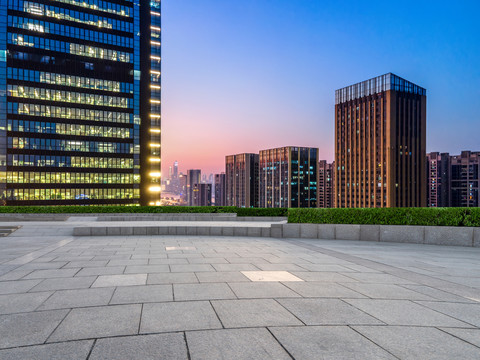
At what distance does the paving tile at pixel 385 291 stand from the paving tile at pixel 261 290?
4.99 feet

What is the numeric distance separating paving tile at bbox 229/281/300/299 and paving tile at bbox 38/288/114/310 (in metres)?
2.50

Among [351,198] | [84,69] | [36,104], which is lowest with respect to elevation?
[351,198]

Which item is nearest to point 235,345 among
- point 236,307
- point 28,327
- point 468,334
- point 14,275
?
point 236,307

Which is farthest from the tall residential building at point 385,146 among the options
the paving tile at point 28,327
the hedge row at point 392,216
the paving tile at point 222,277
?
the paving tile at point 28,327

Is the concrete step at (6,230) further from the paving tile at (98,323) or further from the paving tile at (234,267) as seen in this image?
the paving tile at (98,323)

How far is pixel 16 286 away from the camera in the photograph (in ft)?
22.0

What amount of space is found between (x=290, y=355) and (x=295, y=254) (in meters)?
7.75

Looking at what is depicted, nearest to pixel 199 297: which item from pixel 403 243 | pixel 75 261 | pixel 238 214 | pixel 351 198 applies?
pixel 75 261

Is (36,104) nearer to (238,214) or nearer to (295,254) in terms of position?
(238,214)

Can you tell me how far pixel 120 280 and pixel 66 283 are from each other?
3.69 feet

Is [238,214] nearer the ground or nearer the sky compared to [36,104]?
nearer the ground

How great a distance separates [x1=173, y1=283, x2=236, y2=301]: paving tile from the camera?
5.91 metres

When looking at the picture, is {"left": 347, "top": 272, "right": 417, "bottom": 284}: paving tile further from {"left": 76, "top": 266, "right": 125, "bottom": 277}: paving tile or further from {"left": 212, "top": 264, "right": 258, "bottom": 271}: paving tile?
{"left": 76, "top": 266, "right": 125, "bottom": 277}: paving tile

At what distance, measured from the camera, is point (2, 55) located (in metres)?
79.0
